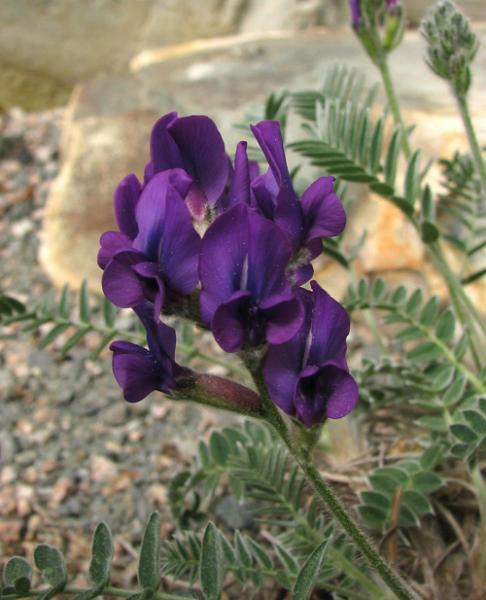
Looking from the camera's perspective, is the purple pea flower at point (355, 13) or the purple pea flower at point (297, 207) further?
the purple pea flower at point (355, 13)

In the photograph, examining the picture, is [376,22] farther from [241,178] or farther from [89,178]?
[89,178]

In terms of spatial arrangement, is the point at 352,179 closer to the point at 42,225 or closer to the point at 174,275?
the point at 174,275

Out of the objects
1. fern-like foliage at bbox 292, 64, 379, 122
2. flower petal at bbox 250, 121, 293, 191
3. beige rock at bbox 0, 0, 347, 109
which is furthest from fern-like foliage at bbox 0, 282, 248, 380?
beige rock at bbox 0, 0, 347, 109

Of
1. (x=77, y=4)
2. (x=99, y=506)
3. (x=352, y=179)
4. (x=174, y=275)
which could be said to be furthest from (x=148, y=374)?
(x=77, y=4)

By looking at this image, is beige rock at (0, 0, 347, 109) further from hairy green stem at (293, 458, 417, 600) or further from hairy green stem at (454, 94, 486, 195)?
hairy green stem at (293, 458, 417, 600)


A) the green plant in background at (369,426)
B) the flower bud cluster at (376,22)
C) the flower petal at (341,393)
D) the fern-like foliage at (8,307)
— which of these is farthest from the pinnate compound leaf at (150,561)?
the flower bud cluster at (376,22)

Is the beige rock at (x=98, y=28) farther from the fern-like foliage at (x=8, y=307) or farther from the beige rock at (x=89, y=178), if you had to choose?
the fern-like foliage at (x=8, y=307)
